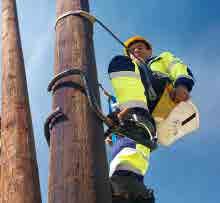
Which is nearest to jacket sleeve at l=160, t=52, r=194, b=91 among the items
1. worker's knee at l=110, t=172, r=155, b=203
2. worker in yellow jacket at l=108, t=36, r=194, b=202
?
worker in yellow jacket at l=108, t=36, r=194, b=202

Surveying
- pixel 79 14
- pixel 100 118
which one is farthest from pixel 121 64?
pixel 100 118

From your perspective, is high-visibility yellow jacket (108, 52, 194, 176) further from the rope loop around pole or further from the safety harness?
the rope loop around pole

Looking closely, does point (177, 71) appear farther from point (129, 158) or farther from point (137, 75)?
point (129, 158)

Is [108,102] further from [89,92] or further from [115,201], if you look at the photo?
[89,92]

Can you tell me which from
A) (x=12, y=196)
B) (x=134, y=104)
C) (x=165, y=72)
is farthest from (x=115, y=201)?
(x=165, y=72)

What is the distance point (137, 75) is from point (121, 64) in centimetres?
18

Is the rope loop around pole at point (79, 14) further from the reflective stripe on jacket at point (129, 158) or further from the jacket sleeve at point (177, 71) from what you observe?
the jacket sleeve at point (177, 71)

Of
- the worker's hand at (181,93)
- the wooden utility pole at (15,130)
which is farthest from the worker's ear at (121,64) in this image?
the wooden utility pole at (15,130)

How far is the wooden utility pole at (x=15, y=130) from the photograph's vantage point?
445 cm

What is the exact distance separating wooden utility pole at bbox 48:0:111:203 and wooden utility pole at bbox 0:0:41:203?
1.54 m

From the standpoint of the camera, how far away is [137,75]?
432 cm

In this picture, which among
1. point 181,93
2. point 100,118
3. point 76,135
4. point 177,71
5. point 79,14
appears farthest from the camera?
point 177,71

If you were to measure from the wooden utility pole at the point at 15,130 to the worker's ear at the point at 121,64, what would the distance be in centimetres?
112

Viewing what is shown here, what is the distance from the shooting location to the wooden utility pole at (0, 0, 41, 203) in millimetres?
4449
